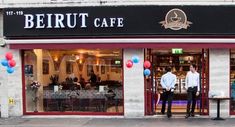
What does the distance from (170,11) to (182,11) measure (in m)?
0.39

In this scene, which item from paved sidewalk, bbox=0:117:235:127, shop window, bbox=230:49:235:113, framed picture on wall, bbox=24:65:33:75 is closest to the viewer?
paved sidewalk, bbox=0:117:235:127

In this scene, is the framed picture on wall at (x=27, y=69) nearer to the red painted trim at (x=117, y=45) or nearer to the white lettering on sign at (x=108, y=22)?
the red painted trim at (x=117, y=45)

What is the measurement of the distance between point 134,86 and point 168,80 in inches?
45.2

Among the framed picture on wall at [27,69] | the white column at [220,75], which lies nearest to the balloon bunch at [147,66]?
the white column at [220,75]

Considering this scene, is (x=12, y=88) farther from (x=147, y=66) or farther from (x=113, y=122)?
(x=147, y=66)

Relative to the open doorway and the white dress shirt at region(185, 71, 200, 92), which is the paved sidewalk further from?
the white dress shirt at region(185, 71, 200, 92)

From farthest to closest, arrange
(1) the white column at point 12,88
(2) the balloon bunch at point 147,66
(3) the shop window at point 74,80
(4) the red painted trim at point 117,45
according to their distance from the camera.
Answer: (1) the white column at point 12,88 < (3) the shop window at point 74,80 < (2) the balloon bunch at point 147,66 < (4) the red painted trim at point 117,45

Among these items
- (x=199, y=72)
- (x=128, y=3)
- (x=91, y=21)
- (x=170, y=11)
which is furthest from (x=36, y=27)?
(x=199, y=72)

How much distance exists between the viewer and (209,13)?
1653cm

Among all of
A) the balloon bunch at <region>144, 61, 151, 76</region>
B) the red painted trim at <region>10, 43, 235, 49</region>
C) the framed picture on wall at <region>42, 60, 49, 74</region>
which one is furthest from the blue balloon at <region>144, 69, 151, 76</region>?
the framed picture on wall at <region>42, 60, 49, 74</region>

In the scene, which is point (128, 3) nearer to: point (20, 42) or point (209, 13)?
point (209, 13)

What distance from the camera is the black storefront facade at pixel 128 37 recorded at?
650 inches

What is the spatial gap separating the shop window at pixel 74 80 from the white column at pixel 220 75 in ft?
9.93

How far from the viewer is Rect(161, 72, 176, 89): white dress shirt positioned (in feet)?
55.6
